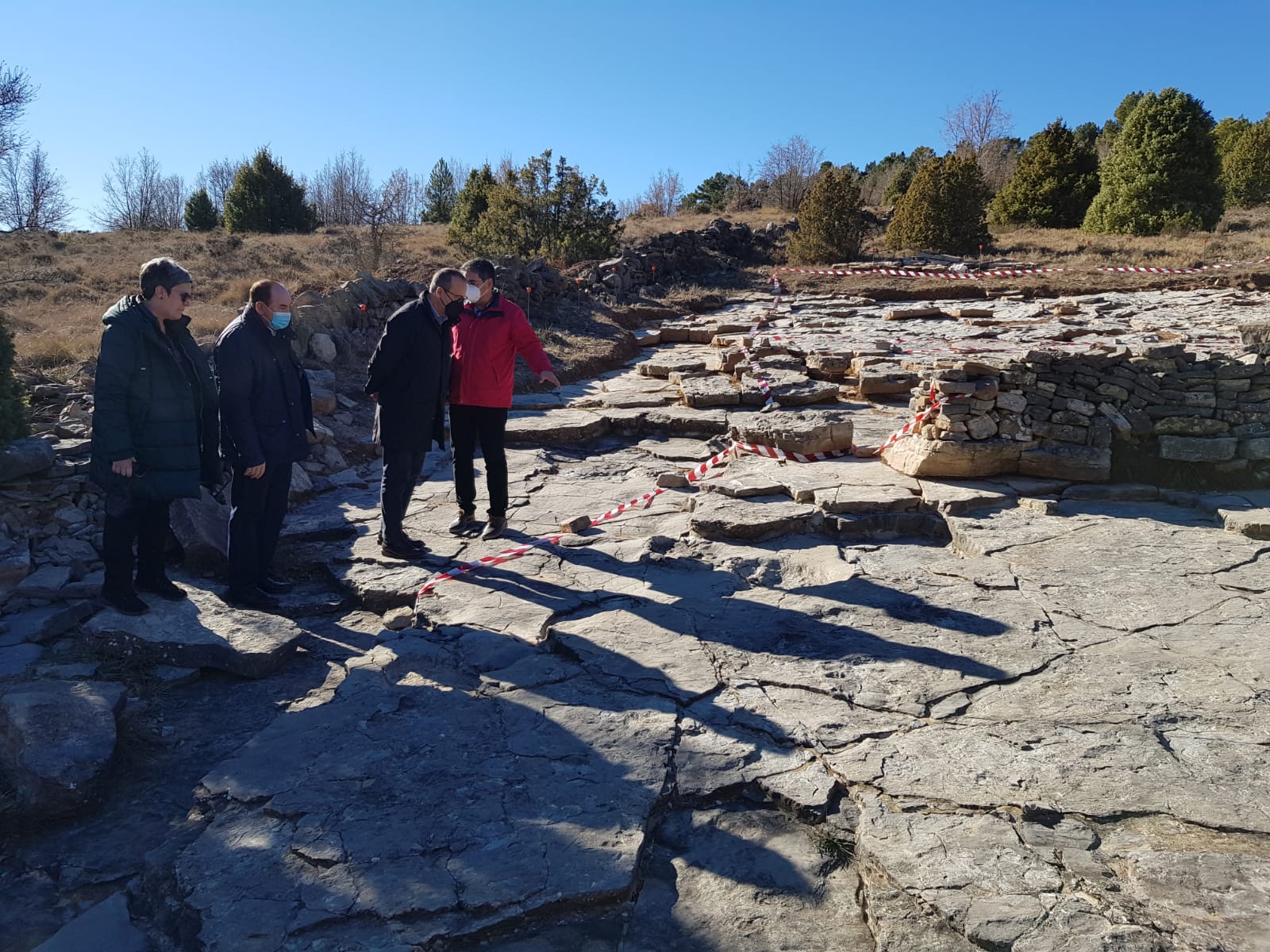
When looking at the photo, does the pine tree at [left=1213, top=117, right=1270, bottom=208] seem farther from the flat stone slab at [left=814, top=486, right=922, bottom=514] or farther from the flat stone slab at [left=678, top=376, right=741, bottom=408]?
the flat stone slab at [left=814, top=486, right=922, bottom=514]

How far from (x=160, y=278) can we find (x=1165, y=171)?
76.4 ft

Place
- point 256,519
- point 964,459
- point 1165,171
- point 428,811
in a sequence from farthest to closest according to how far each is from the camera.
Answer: point 1165,171
point 964,459
point 256,519
point 428,811

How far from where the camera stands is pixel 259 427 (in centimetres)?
454

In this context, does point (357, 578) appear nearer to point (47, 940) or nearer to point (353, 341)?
point (47, 940)

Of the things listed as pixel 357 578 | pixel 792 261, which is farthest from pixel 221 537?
pixel 792 261

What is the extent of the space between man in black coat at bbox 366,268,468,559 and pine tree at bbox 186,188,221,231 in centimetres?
2920

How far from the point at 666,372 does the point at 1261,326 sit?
6.65 meters

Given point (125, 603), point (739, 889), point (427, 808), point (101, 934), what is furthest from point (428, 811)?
point (125, 603)

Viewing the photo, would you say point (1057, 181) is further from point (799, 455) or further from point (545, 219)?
→ point (799, 455)

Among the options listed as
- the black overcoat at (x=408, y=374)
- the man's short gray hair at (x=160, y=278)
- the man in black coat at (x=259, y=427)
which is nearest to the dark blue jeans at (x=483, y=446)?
the black overcoat at (x=408, y=374)

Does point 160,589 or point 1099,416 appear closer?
point 160,589

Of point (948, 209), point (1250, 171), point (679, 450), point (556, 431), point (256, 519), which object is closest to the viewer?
point (256, 519)

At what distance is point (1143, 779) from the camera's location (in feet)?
9.59

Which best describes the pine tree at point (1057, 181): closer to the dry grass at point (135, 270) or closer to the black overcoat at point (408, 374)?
the dry grass at point (135, 270)
